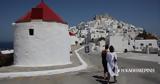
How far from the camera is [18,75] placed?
14812 mm

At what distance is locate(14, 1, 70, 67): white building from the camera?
61.5 feet

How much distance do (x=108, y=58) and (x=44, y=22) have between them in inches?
356

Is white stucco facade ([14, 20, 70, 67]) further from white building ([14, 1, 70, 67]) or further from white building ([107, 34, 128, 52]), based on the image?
white building ([107, 34, 128, 52])

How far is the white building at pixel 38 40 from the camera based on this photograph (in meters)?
18.8

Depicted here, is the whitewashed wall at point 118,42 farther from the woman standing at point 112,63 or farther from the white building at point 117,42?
the woman standing at point 112,63

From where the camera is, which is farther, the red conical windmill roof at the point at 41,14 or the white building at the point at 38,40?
the red conical windmill roof at the point at 41,14

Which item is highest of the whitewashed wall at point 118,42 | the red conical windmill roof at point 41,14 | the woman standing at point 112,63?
the red conical windmill roof at point 41,14

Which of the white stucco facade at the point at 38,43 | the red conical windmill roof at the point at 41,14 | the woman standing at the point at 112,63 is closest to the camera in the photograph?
the woman standing at the point at 112,63

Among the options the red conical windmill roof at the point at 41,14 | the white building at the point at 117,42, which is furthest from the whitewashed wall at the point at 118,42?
the red conical windmill roof at the point at 41,14

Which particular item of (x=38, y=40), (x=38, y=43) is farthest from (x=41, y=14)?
(x=38, y=43)

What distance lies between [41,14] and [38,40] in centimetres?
228

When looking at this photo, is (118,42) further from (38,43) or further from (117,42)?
(38,43)

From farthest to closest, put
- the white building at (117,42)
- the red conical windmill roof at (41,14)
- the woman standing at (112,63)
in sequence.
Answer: the white building at (117,42) → the red conical windmill roof at (41,14) → the woman standing at (112,63)

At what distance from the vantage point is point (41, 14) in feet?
64.8
